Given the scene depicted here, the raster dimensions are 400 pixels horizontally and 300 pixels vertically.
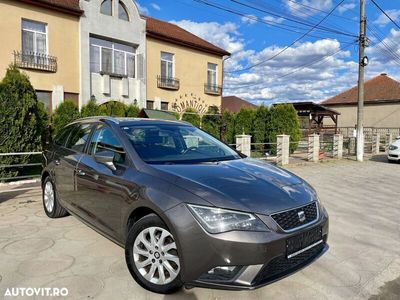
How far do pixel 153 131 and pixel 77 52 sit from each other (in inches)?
564

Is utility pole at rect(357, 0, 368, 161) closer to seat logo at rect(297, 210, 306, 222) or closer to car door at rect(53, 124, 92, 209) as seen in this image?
car door at rect(53, 124, 92, 209)

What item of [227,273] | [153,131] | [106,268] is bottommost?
[106,268]

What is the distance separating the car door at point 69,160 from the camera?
15.0 feet

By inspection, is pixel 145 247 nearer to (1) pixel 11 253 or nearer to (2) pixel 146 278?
(2) pixel 146 278

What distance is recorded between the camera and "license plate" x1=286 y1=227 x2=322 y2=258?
2.90m

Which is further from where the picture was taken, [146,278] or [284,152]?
[284,152]

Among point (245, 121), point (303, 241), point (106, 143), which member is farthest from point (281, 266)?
point (245, 121)

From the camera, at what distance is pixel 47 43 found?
15883 millimetres

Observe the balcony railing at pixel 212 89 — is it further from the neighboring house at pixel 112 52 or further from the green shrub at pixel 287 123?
the green shrub at pixel 287 123

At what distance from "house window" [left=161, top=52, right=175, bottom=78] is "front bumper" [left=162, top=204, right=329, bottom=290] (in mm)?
18961

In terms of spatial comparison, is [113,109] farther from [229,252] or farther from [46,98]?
[229,252]

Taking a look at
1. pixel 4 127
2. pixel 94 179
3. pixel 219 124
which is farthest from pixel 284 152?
pixel 94 179

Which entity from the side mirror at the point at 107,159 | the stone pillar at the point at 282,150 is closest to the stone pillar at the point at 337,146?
the stone pillar at the point at 282,150

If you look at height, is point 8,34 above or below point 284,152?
above
